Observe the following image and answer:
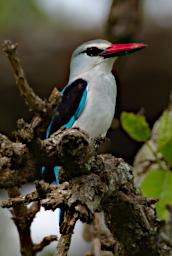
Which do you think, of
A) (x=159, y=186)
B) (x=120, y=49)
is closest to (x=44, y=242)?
(x=159, y=186)

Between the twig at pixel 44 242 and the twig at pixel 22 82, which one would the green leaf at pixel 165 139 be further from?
the twig at pixel 22 82

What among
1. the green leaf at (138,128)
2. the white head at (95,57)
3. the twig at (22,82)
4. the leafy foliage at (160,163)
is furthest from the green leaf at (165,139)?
the twig at (22,82)

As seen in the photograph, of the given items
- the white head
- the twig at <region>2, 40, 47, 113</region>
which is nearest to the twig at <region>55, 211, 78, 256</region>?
the twig at <region>2, 40, 47, 113</region>

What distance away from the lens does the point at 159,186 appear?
2.89 meters

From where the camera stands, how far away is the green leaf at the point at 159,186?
2869mm

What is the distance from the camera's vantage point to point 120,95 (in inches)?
202

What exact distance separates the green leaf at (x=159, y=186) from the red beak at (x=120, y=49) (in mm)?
588

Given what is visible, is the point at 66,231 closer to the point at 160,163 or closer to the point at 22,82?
the point at 22,82

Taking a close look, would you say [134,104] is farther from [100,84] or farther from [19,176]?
[19,176]

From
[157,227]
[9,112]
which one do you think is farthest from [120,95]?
[157,227]

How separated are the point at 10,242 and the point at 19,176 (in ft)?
10.1

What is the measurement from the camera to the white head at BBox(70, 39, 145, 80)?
3510 millimetres

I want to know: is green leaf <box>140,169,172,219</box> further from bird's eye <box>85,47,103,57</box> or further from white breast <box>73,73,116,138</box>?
bird's eye <box>85,47,103,57</box>

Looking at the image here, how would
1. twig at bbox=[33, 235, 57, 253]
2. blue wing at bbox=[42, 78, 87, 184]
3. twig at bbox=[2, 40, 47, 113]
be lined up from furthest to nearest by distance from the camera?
blue wing at bbox=[42, 78, 87, 184], twig at bbox=[33, 235, 57, 253], twig at bbox=[2, 40, 47, 113]
